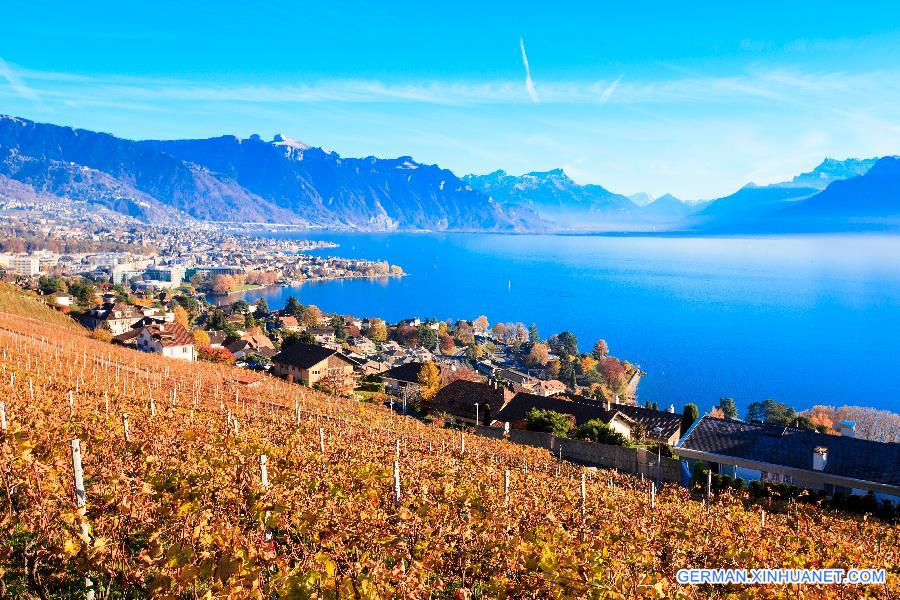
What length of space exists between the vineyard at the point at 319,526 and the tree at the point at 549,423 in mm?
8433

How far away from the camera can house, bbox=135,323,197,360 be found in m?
31.6

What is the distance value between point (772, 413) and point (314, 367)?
982 inches

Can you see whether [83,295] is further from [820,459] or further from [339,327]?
[820,459]

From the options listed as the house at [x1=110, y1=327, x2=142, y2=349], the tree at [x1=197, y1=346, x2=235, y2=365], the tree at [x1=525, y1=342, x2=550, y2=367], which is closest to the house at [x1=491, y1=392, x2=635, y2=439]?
the tree at [x1=197, y1=346, x2=235, y2=365]

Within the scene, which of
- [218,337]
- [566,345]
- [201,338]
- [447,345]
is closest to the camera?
[201,338]

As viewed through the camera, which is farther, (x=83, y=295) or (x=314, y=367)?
(x=83, y=295)

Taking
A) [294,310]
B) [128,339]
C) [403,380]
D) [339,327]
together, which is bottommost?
[339,327]

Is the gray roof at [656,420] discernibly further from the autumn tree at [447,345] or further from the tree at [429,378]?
the autumn tree at [447,345]

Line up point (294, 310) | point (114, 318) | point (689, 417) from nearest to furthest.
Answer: point (689, 417) < point (114, 318) < point (294, 310)

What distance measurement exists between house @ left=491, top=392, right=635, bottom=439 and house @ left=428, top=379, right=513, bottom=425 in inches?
18.1

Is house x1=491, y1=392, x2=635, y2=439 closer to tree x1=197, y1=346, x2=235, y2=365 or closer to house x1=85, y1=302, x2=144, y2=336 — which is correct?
tree x1=197, y1=346, x2=235, y2=365

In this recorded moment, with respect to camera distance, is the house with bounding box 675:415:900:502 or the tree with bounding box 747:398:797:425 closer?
the house with bounding box 675:415:900:502

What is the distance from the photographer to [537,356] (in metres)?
53.6

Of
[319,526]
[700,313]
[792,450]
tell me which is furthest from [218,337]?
[700,313]
